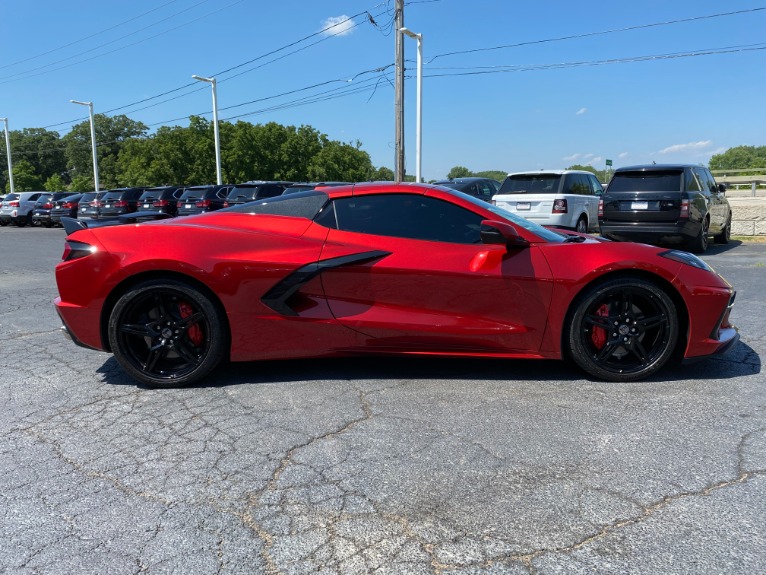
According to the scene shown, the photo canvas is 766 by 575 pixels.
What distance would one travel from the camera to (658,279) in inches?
157

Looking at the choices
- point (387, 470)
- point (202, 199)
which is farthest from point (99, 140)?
point (387, 470)

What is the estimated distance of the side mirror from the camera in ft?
12.9

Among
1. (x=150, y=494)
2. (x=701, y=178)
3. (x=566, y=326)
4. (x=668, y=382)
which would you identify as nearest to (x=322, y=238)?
(x=566, y=326)

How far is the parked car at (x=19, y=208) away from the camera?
29.3m

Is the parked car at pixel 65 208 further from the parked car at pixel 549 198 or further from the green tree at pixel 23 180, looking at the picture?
the green tree at pixel 23 180

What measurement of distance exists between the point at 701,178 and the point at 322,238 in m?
9.97

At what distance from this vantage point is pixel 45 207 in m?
27.8

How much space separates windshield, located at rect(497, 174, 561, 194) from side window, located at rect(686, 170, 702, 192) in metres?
2.45

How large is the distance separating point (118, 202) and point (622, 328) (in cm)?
2291

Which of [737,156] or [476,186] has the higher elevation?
[737,156]

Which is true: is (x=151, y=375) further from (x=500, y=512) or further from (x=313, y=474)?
(x=500, y=512)

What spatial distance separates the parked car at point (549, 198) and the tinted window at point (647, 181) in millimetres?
1104

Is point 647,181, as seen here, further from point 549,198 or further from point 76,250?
point 76,250

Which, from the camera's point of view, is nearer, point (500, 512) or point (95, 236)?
point (500, 512)
